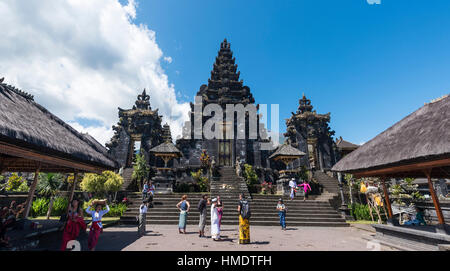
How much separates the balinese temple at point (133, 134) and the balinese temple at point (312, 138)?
17253 millimetres

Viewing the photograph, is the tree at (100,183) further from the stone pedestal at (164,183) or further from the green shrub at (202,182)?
the green shrub at (202,182)

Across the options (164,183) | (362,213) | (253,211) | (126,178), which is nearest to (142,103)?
(126,178)

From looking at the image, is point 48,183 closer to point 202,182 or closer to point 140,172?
point 140,172

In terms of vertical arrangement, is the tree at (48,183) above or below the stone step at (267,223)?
above

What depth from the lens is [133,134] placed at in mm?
23469

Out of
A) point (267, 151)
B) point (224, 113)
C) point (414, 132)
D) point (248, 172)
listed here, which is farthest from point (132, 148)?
point (414, 132)

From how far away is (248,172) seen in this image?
1805 centimetres

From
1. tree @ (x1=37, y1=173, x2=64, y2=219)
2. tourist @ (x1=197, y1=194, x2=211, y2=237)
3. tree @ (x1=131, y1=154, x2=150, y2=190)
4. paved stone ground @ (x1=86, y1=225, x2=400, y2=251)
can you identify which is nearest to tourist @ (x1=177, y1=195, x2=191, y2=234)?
paved stone ground @ (x1=86, y1=225, x2=400, y2=251)

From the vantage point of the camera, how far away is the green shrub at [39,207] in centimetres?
1288

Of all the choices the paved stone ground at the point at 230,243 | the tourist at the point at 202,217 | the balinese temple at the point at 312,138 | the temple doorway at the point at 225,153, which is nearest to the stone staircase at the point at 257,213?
the paved stone ground at the point at 230,243
